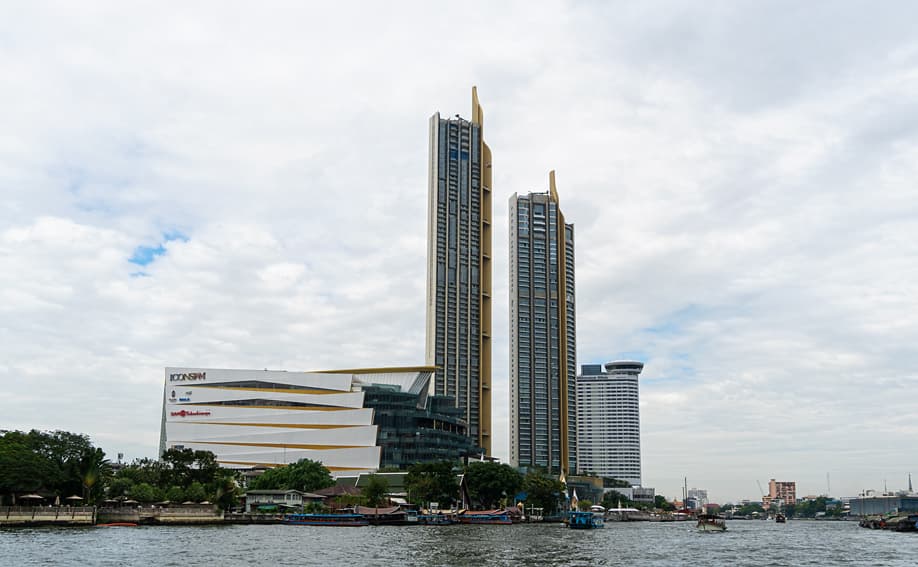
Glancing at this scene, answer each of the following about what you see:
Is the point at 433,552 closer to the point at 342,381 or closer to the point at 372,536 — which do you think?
the point at 372,536

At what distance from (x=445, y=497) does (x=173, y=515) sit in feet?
157

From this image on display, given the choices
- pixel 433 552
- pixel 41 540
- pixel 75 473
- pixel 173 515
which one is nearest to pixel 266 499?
pixel 173 515

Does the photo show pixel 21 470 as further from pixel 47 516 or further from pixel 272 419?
pixel 272 419

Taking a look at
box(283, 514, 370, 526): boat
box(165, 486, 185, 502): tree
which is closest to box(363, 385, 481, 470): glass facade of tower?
box(283, 514, 370, 526): boat

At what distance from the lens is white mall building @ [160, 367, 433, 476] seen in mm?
183125

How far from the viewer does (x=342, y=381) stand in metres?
188

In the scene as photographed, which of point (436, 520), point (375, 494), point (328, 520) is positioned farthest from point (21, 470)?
point (436, 520)

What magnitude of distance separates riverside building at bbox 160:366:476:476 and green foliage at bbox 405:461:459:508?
34.6 meters

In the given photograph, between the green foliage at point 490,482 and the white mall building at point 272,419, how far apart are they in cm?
3207

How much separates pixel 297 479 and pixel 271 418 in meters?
35.6

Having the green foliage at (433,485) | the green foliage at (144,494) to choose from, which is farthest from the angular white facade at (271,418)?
the green foliage at (144,494)

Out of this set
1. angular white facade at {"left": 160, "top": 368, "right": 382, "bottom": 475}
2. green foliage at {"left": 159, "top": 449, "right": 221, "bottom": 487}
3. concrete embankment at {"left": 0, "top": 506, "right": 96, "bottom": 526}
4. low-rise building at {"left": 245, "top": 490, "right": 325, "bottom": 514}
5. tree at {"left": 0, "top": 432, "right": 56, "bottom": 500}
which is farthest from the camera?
angular white facade at {"left": 160, "top": 368, "right": 382, "bottom": 475}

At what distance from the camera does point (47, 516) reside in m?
99.5

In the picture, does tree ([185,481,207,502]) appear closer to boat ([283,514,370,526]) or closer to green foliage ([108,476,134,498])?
green foliage ([108,476,134,498])
